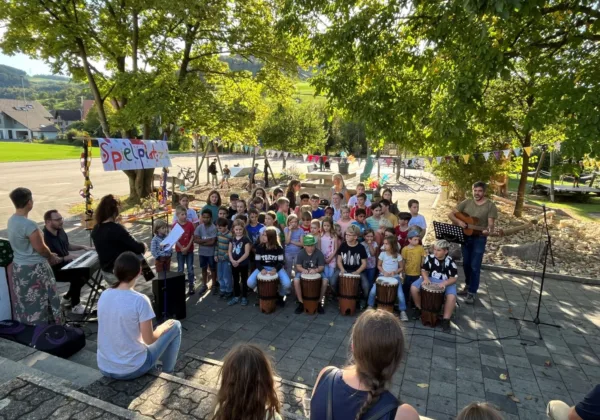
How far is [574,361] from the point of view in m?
4.71

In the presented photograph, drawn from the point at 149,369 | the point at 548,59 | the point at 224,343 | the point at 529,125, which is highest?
the point at 548,59

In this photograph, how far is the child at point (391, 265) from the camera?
5.89m

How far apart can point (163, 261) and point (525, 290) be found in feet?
21.8

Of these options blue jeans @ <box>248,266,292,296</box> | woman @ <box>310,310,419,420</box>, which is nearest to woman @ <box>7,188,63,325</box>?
blue jeans @ <box>248,266,292,296</box>

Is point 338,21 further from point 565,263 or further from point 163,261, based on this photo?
point 565,263

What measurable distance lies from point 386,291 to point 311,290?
1171mm

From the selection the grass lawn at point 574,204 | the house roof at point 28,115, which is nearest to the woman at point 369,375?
the grass lawn at point 574,204

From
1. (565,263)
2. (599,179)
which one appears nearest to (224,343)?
(565,263)

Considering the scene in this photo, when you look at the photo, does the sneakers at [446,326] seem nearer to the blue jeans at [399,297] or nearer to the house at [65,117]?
the blue jeans at [399,297]

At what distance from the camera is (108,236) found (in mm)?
4930

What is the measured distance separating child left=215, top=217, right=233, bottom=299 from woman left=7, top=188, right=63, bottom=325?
2.45m

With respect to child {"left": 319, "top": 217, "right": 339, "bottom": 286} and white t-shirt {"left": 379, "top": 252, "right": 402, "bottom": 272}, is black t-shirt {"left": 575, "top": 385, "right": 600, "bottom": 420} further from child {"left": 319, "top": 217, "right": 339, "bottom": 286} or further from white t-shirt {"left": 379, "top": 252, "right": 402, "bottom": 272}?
child {"left": 319, "top": 217, "right": 339, "bottom": 286}

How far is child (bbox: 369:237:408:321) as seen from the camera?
19.3ft

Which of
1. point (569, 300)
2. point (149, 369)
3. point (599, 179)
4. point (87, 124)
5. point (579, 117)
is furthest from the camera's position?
point (87, 124)
